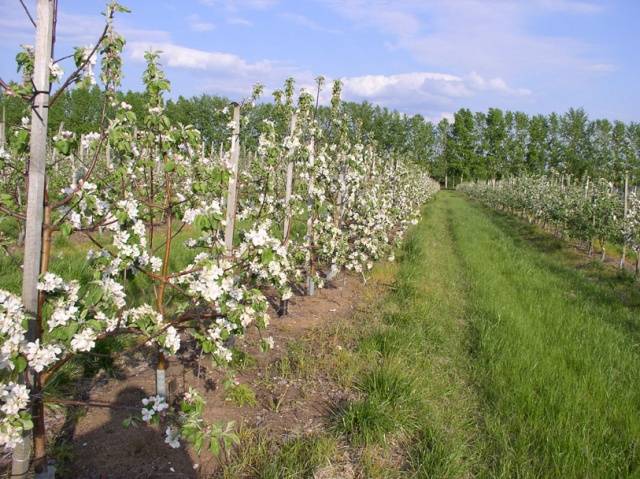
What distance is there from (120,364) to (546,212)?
676 inches

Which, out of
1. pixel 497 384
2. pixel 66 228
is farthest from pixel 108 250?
pixel 497 384

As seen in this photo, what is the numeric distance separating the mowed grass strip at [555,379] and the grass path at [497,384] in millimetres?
12

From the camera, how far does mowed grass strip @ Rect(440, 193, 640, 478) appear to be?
3312 mm

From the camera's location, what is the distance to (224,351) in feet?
9.82

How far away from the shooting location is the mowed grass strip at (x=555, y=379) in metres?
3.31

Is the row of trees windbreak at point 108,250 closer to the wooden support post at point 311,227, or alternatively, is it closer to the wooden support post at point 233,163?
the wooden support post at point 233,163

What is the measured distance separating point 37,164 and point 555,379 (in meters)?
4.46

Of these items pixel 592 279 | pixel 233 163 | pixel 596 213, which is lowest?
pixel 592 279

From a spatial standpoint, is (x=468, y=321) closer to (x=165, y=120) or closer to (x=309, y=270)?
(x=309, y=270)

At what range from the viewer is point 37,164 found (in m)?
2.21

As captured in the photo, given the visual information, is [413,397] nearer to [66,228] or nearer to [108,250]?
[108,250]

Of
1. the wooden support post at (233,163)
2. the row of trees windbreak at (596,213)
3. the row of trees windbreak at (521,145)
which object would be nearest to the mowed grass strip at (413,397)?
the wooden support post at (233,163)

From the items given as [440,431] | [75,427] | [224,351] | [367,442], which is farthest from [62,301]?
[440,431]

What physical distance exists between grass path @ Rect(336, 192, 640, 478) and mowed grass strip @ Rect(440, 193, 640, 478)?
0.01 meters
